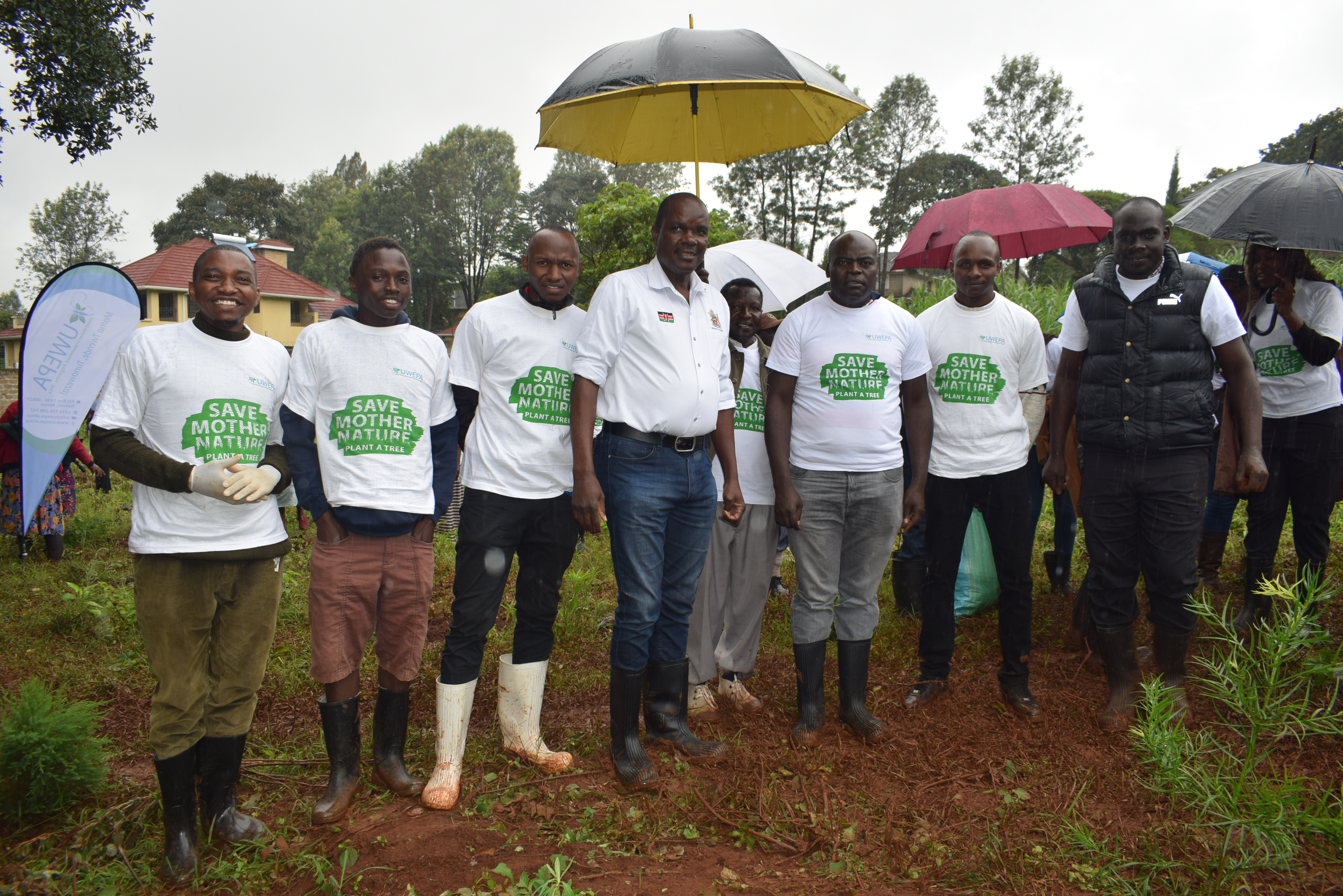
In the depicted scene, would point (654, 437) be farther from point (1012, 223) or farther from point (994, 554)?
point (1012, 223)

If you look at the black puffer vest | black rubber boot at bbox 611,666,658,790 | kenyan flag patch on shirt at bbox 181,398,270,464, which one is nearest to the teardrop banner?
kenyan flag patch on shirt at bbox 181,398,270,464

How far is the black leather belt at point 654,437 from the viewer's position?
10.6 feet

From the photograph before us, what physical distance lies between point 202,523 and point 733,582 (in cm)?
223

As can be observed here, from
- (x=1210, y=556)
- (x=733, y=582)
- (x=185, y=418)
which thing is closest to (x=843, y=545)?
(x=733, y=582)

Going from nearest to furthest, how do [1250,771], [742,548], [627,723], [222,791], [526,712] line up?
[1250,771] → [222,791] → [627,723] → [526,712] → [742,548]

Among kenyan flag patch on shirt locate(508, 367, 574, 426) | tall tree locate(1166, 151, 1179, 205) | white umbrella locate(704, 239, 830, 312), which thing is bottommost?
kenyan flag patch on shirt locate(508, 367, 574, 426)

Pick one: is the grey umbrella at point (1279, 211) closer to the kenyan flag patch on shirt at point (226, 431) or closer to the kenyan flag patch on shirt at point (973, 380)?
the kenyan flag patch on shirt at point (973, 380)

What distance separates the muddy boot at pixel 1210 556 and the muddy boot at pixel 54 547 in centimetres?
927

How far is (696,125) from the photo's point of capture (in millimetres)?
3840

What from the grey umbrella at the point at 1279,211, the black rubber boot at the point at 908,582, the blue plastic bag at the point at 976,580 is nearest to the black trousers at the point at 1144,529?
the grey umbrella at the point at 1279,211

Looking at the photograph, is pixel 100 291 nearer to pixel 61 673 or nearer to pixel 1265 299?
pixel 61 673

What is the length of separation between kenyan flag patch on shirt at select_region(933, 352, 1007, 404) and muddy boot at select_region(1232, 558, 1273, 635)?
77.7 inches

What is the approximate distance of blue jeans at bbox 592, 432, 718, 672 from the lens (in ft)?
10.6

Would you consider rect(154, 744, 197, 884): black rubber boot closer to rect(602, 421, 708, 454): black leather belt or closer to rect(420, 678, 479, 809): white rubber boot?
rect(420, 678, 479, 809): white rubber boot
